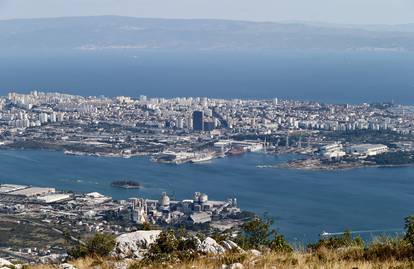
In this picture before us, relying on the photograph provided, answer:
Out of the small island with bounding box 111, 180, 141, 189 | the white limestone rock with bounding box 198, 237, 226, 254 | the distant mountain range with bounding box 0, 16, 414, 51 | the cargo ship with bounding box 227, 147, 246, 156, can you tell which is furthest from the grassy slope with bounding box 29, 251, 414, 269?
the distant mountain range with bounding box 0, 16, 414, 51

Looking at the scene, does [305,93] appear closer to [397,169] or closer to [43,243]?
[397,169]

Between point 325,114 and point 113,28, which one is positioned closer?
point 325,114

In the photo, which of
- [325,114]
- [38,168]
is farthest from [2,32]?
[38,168]

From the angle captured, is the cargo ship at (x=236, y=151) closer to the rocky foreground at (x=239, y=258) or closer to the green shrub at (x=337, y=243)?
the green shrub at (x=337, y=243)

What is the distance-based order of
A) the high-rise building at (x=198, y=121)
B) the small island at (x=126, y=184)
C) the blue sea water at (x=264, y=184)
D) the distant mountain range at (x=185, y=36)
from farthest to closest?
the distant mountain range at (x=185, y=36), the high-rise building at (x=198, y=121), the small island at (x=126, y=184), the blue sea water at (x=264, y=184)

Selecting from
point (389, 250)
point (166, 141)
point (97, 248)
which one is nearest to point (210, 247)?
point (97, 248)

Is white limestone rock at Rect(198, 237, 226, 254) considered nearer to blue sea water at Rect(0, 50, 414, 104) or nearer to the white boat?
the white boat

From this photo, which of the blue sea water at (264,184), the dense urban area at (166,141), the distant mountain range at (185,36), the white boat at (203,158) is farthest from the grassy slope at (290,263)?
the distant mountain range at (185,36)
